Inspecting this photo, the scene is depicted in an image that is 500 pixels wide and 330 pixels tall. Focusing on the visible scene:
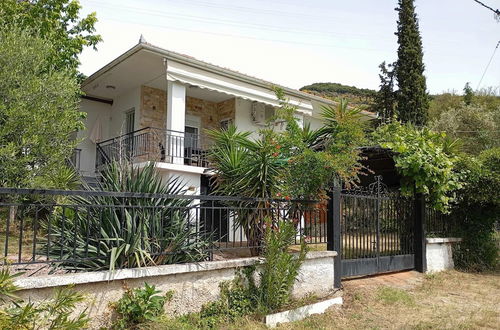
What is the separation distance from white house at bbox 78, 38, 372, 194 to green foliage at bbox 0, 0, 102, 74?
3.70ft

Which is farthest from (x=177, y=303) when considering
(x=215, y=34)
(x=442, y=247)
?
(x=215, y=34)

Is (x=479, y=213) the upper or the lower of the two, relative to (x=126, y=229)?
upper

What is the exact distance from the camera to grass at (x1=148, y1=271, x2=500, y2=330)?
223 inches

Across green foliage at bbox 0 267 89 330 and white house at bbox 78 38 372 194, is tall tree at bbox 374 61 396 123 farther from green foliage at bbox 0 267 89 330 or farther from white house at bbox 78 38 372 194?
green foliage at bbox 0 267 89 330

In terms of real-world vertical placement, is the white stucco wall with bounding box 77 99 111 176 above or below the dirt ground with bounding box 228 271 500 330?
above

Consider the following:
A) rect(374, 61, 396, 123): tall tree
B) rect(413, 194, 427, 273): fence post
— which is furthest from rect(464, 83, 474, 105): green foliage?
rect(413, 194, 427, 273): fence post

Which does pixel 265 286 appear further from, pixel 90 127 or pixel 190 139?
pixel 90 127

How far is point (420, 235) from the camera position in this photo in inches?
376

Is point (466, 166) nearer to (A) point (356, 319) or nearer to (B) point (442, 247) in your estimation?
(B) point (442, 247)

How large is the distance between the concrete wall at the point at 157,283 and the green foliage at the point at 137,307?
0.10 meters

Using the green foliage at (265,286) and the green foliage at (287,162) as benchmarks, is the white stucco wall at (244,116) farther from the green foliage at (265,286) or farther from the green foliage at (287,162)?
the green foliage at (265,286)

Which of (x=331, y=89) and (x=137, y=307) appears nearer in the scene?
(x=137, y=307)

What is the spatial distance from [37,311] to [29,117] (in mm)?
4517

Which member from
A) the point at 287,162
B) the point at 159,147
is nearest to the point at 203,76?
the point at 159,147
